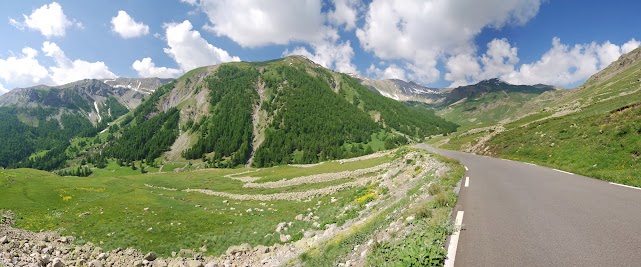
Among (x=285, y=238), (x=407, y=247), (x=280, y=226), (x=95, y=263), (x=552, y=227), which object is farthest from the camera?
(x=280, y=226)

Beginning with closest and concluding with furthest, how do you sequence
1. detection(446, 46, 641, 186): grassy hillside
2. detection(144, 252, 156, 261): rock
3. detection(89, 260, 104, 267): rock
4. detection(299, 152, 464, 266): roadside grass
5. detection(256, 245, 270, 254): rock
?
detection(299, 152, 464, 266): roadside grass
detection(89, 260, 104, 267): rock
detection(256, 245, 270, 254): rock
detection(144, 252, 156, 261): rock
detection(446, 46, 641, 186): grassy hillside

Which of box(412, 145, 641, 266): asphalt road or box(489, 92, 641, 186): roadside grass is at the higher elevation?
box(489, 92, 641, 186): roadside grass

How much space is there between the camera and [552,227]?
1116 centimetres

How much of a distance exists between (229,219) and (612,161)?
41657mm

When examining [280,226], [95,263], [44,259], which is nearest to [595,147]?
[280,226]

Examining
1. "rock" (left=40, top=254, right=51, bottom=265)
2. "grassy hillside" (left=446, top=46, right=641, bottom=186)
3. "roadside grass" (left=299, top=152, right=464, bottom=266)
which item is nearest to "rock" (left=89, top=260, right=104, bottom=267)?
"rock" (left=40, top=254, right=51, bottom=265)

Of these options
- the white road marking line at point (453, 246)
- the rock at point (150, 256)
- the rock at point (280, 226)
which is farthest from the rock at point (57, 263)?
the white road marking line at point (453, 246)

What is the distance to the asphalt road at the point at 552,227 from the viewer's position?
8.66 metres

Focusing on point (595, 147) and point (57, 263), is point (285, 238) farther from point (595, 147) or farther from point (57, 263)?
point (595, 147)

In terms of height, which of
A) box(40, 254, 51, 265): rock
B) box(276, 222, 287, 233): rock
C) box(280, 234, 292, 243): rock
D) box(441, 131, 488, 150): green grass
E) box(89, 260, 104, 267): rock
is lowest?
box(89, 260, 104, 267): rock

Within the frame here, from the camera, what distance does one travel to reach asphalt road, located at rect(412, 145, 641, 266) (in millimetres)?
8664

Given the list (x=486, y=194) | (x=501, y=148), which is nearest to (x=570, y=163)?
(x=486, y=194)

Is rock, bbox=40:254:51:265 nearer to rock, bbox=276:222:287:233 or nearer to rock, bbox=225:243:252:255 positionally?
rock, bbox=225:243:252:255

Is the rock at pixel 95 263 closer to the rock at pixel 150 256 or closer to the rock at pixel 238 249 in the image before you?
the rock at pixel 150 256
